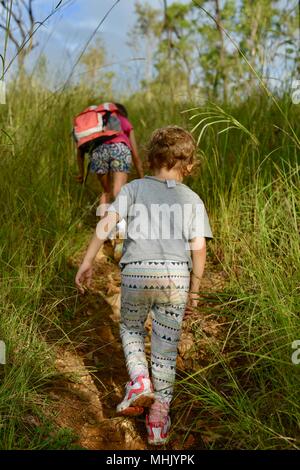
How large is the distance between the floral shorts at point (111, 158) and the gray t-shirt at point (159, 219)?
1.74m

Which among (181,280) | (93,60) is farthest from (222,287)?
(93,60)

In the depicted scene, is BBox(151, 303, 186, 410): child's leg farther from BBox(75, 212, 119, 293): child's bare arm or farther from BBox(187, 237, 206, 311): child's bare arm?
BBox(75, 212, 119, 293): child's bare arm

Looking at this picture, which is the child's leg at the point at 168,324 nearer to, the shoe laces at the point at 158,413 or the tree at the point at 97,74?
the shoe laces at the point at 158,413

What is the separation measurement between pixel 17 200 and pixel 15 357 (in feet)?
4.26

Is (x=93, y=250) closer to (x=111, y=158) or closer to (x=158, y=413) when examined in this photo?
(x=158, y=413)

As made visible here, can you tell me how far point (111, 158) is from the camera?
4.23 meters

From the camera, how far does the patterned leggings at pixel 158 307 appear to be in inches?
94.4

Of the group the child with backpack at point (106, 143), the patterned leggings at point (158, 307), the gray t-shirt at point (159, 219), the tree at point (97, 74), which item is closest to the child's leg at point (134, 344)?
the patterned leggings at point (158, 307)

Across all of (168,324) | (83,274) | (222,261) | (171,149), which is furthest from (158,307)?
(222,261)

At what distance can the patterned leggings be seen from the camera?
240 centimetres

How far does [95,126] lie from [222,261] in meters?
1.45

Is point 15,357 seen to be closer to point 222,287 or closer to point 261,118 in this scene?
point 222,287

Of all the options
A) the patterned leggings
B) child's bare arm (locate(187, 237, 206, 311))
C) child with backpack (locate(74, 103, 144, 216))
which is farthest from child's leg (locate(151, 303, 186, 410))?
child with backpack (locate(74, 103, 144, 216))

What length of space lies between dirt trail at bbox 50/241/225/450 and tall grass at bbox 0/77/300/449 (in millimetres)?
123
